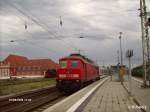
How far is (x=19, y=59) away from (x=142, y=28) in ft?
334

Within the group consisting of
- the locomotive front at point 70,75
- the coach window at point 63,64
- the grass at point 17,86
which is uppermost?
the coach window at point 63,64

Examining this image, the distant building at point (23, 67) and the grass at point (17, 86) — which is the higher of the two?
the distant building at point (23, 67)

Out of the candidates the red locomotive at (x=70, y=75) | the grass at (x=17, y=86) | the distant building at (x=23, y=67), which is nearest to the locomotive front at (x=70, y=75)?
the red locomotive at (x=70, y=75)

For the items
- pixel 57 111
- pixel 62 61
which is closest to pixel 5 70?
pixel 62 61

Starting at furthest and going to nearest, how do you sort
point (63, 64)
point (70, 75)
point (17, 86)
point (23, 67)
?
point (23, 67), point (17, 86), point (63, 64), point (70, 75)

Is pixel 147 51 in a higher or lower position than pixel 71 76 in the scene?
higher

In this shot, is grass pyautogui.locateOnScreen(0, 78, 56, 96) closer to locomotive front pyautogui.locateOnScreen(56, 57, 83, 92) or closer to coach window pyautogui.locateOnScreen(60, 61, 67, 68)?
locomotive front pyautogui.locateOnScreen(56, 57, 83, 92)

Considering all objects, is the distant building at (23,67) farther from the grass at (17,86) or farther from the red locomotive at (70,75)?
the red locomotive at (70,75)

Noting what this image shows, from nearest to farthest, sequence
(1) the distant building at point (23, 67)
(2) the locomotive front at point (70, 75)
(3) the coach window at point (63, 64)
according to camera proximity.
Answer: (2) the locomotive front at point (70, 75)
(3) the coach window at point (63, 64)
(1) the distant building at point (23, 67)

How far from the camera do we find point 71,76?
1118 inches

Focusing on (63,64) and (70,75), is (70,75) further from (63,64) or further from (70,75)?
(63,64)

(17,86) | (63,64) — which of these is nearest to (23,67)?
(17,86)

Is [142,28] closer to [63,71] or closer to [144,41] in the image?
[144,41]

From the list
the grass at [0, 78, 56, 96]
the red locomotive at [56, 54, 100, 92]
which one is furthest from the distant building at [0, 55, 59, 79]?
the red locomotive at [56, 54, 100, 92]
